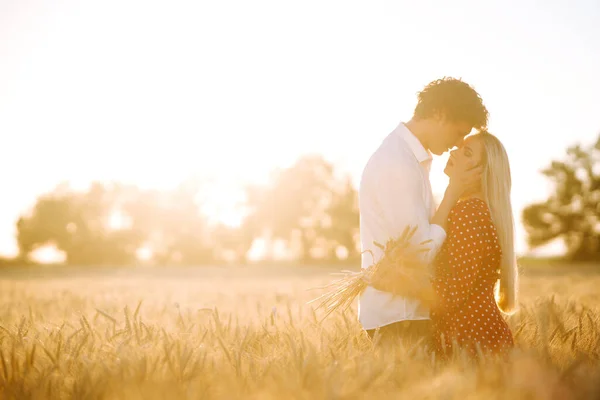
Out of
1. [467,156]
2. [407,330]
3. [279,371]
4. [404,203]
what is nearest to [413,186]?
[404,203]

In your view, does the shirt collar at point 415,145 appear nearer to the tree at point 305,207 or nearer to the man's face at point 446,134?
the man's face at point 446,134

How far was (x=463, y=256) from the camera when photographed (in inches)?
140

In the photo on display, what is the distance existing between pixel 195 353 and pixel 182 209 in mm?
50983

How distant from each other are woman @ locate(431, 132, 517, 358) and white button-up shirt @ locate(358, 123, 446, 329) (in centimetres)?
17

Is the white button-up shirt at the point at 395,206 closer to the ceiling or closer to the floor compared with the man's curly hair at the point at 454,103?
closer to the floor

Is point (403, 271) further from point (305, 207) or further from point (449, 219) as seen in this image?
point (305, 207)

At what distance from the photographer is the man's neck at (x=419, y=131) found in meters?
3.97

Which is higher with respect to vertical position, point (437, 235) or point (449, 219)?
point (449, 219)

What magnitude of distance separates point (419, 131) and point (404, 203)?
680 millimetres

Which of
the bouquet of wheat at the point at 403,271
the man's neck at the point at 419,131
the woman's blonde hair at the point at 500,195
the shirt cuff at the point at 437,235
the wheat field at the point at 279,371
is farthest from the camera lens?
the man's neck at the point at 419,131

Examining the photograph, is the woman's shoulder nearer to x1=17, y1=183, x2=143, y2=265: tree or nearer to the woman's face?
the woman's face

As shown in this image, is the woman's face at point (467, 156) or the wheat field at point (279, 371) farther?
the woman's face at point (467, 156)

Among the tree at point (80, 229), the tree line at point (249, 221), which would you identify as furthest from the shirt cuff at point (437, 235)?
the tree at point (80, 229)

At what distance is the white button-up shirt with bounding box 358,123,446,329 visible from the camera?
3.64 meters
